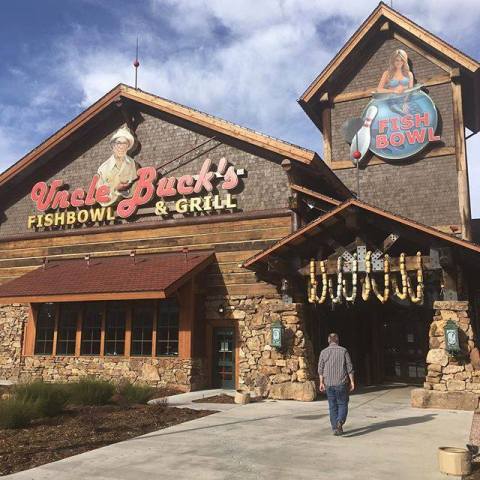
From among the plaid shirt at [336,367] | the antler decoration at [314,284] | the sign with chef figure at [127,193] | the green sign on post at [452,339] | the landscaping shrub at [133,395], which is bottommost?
the landscaping shrub at [133,395]

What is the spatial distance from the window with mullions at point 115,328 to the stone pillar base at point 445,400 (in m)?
8.63

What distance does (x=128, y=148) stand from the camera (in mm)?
18109

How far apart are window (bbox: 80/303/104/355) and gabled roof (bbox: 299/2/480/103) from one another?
12.2 metres

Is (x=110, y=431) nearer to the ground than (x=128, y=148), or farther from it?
nearer to the ground

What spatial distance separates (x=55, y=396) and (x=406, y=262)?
815cm

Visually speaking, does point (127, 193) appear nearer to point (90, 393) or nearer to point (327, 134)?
point (90, 393)

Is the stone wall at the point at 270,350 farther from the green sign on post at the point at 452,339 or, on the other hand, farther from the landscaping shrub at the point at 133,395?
the green sign on post at the point at 452,339

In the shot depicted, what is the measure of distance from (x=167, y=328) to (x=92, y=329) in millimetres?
2713

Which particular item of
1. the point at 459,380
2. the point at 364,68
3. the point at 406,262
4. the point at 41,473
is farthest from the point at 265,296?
the point at 364,68

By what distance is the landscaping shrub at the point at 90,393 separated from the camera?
37.2 ft

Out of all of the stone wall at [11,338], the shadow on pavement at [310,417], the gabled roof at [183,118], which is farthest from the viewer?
the stone wall at [11,338]

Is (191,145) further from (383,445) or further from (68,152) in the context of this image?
(383,445)

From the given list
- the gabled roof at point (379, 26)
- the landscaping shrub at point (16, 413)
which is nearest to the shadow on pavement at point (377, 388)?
the landscaping shrub at point (16, 413)

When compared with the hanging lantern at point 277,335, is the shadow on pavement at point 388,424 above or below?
below
